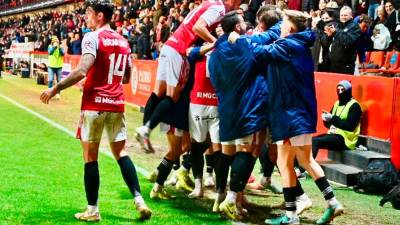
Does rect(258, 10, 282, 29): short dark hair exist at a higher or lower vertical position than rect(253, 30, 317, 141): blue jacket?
higher

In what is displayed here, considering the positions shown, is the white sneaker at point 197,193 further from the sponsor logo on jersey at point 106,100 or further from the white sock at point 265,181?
the sponsor logo on jersey at point 106,100

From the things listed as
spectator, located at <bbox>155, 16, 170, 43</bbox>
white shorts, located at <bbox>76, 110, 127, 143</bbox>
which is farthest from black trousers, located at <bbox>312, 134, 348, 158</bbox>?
spectator, located at <bbox>155, 16, 170, 43</bbox>

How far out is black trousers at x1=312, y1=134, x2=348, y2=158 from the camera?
9094 mm

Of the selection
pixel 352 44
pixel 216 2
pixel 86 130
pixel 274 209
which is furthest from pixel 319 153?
pixel 86 130

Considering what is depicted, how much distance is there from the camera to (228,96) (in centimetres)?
609

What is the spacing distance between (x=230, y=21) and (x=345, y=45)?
5.59m

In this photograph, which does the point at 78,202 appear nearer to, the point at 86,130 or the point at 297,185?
the point at 86,130

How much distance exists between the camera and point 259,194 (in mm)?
7547

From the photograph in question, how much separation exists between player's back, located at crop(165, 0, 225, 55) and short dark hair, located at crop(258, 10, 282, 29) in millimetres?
562

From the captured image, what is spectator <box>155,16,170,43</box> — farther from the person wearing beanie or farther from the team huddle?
the team huddle

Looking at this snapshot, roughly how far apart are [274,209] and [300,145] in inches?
48.5

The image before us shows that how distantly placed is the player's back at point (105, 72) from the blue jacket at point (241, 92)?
98 cm

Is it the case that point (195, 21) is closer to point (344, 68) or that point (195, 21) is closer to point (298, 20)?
point (298, 20)

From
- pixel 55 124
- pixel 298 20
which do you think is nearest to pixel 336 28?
pixel 55 124
